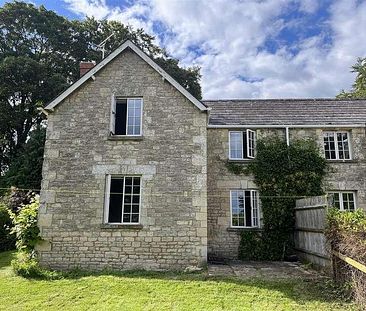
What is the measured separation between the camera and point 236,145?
1526 centimetres

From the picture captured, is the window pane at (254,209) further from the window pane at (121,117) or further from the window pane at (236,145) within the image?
the window pane at (121,117)

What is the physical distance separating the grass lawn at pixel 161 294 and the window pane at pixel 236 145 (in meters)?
6.68

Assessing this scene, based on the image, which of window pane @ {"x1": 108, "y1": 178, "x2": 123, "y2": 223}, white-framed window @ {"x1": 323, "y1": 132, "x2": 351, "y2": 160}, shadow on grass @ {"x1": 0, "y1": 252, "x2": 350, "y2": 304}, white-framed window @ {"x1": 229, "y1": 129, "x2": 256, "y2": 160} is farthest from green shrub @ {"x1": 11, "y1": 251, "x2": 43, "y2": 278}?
white-framed window @ {"x1": 323, "y1": 132, "x2": 351, "y2": 160}

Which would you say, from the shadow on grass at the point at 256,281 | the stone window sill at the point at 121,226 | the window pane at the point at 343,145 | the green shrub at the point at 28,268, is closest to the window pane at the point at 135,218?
the stone window sill at the point at 121,226

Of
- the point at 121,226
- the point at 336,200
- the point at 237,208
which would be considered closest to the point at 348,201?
the point at 336,200

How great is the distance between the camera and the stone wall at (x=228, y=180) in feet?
46.2

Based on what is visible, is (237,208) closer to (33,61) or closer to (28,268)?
(28,268)

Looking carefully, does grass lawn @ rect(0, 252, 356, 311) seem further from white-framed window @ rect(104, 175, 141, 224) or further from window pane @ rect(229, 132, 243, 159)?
window pane @ rect(229, 132, 243, 159)

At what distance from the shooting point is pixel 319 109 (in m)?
17.1

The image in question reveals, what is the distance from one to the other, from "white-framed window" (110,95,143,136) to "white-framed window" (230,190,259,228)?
566 cm

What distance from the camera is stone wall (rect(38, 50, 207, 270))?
11.1 metres

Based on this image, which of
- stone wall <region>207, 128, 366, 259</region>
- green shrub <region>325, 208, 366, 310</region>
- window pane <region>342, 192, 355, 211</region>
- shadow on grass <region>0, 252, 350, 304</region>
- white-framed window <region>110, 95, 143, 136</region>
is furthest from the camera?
window pane <region>342, 192, 355, 211</region>

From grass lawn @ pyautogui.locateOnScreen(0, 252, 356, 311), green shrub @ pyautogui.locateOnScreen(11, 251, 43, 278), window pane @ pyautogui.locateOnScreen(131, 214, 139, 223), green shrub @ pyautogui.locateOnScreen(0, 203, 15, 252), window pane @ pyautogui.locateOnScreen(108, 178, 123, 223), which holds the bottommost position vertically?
grass lawn @ pyautogui.locateOnScreen(0, 252, 356, 311)

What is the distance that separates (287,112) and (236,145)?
3.92m
